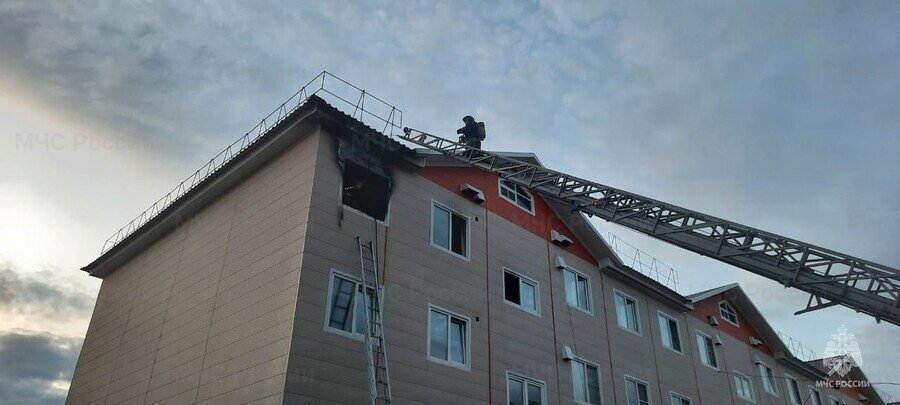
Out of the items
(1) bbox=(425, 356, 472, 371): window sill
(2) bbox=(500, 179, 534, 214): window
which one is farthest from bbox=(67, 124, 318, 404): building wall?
(2) bbox=(500, 179, 534, 214): window

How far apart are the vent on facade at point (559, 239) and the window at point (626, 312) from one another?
3.20 meters

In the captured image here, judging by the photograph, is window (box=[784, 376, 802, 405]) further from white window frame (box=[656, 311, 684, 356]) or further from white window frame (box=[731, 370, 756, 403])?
white window frame (box=[656, 311, 684, 356])

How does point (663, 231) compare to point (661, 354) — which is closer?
point (663, 231)

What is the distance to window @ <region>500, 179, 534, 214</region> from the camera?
2042 centimetres

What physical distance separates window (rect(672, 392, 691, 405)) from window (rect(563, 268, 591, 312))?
527 centimetres

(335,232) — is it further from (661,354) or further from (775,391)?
(775,391)

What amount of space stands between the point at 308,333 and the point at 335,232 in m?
2.63

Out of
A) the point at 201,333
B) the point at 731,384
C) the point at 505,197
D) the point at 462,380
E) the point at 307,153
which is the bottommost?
the point at 462,380

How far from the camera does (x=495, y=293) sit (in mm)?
17594

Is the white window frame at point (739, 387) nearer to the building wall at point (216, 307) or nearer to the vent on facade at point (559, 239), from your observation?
the vent on facade at point (559, 239)

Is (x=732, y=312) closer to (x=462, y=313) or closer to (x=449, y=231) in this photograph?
(x=449, y=231)

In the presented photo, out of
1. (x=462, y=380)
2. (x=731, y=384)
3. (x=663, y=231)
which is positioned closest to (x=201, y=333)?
(x=462, y=380)

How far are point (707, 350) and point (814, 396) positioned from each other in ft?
38.3

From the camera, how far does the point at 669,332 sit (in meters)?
24.6
